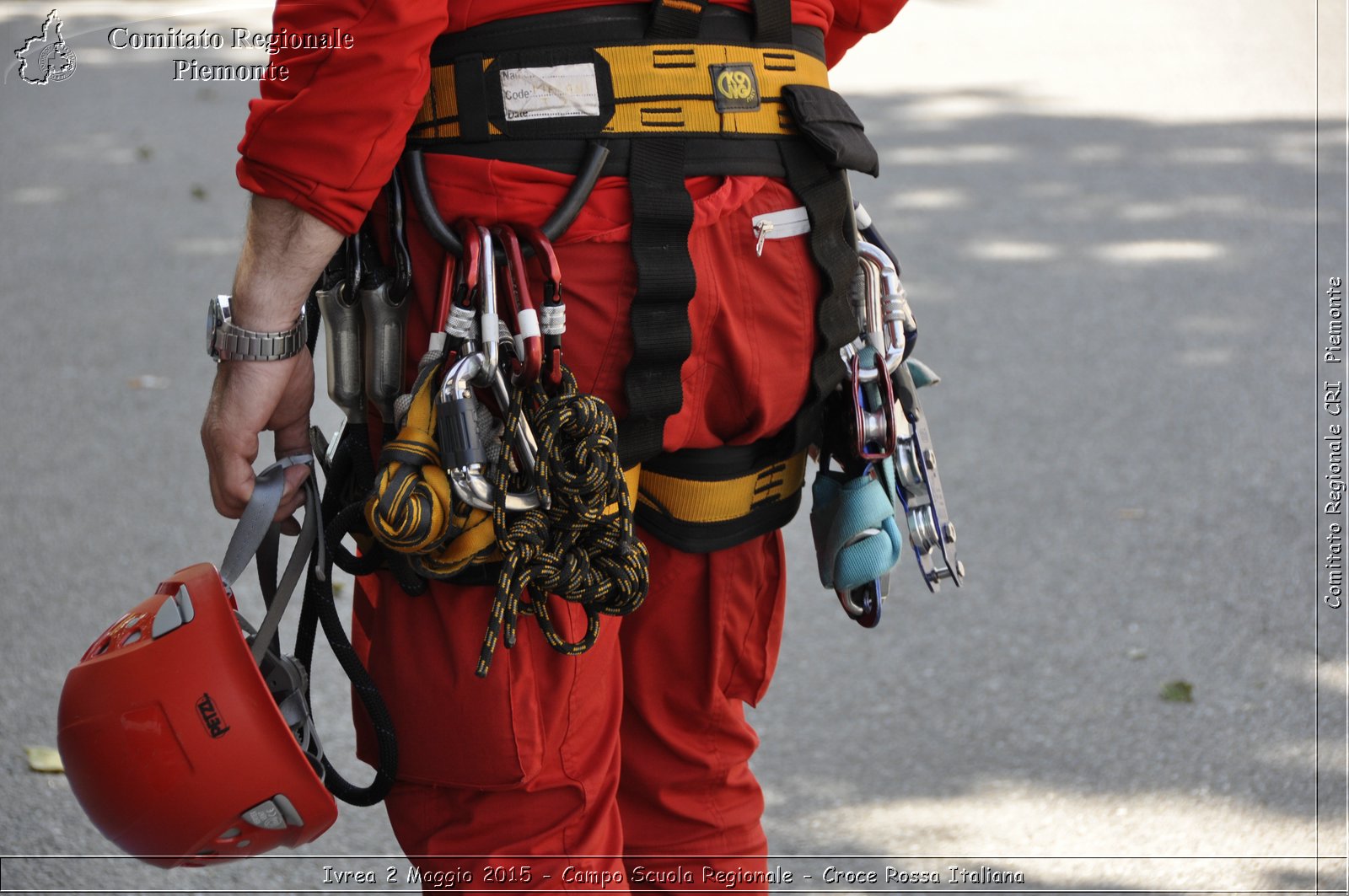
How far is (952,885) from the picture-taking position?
2.41 m

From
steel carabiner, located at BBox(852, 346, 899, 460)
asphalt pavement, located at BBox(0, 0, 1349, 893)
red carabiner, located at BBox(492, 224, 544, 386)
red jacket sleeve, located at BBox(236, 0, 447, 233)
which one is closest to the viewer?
red jacket sleeve, located at BBox(236, 0, 447, 233)

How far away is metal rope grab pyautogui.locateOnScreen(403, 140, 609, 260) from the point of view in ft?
4.60

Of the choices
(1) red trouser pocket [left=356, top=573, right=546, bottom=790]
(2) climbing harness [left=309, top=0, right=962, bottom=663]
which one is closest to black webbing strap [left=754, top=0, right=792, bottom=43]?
(2) climbing harness [left=309, top=0, right=962, bottom=663]

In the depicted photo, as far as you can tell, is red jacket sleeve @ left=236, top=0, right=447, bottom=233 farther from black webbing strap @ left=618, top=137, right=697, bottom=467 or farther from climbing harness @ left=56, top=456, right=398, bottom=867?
climbing harness @ left=56, top=456, right=398, bottom=867

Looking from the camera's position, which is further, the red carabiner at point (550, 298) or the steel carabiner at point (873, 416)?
the steel carabiner at point (873, 416)

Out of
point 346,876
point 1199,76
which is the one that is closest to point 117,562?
point 346,876

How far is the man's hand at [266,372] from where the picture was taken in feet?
4.50

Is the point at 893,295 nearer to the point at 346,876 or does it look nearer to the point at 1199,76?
the point at 346,876

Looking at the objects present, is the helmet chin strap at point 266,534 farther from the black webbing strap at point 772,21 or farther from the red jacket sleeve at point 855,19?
the red jacket sleeve at point 855,19

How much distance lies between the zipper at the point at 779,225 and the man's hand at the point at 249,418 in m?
0.51

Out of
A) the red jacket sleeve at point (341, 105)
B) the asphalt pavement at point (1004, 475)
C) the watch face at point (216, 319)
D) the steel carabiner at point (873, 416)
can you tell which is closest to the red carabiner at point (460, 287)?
the red jacket sleeve at point (341, 105)

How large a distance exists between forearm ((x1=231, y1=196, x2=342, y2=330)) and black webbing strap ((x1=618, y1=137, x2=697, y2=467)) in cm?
31

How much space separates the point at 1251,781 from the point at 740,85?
194cm

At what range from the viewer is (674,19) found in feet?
4.66
